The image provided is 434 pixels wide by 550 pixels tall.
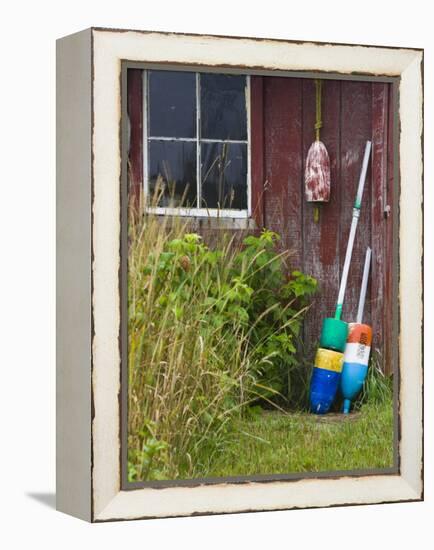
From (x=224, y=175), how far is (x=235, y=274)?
1.44ft

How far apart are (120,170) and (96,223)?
0.80 feet

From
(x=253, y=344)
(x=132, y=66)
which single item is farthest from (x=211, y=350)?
(x=132, y=66)

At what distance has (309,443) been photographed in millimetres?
6609

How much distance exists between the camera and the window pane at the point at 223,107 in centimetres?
643

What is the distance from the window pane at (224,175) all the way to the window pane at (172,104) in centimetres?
14

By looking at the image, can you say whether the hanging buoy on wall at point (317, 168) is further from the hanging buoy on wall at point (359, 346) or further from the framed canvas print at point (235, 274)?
the hanging buoy on wall at point (359, 346)

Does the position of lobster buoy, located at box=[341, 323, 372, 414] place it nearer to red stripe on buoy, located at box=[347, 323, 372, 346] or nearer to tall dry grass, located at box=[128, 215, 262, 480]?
red stripe on buoy, located at box=[347, 323, 372, 346]

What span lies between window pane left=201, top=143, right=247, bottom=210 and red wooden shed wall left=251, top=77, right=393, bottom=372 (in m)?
0.08

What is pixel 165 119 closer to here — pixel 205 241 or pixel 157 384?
pixel 205 241

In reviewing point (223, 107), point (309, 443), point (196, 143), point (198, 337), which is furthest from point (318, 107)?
point (309, 443)

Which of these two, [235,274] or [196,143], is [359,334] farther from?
[196,143]

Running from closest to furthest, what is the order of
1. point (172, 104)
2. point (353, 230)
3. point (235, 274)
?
point (172, 104), point (235, 274), point (353, 230)

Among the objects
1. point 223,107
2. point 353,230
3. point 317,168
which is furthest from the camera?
point 353,230

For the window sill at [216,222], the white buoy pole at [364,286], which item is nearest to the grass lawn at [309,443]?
the white buoy pole at [364,286]
